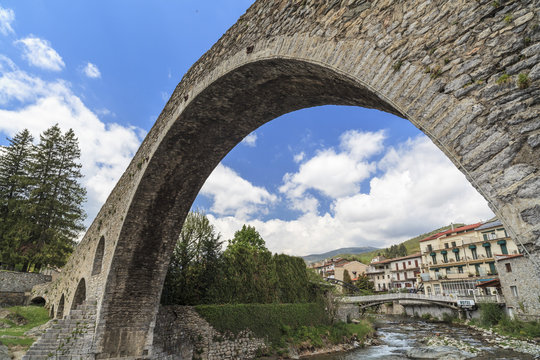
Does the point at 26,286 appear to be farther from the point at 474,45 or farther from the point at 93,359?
the point at 474,45

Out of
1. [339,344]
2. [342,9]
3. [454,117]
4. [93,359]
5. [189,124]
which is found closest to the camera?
[454,117]

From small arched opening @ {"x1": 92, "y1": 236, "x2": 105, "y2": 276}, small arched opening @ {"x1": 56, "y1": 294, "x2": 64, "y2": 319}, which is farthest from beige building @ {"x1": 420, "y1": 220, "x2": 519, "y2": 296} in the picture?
small arched opening @ {"x1": 56, "y1": 294, "x2": 64, "y2": 319}

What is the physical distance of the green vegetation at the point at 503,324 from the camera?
14.5 m

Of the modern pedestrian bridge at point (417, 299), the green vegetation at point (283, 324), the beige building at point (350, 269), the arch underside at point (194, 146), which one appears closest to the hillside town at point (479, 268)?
the modern pedestrian bridge at point (417, 299)

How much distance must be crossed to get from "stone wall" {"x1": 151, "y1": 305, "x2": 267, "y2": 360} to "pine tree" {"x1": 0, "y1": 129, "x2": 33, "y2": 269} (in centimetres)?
1486

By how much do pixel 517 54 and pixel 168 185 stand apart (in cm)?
737

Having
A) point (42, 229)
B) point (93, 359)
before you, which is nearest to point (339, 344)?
point (93, 359)

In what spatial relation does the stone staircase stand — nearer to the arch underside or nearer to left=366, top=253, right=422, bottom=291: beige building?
the arch underside

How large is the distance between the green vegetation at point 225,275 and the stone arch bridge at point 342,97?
11.1 feet

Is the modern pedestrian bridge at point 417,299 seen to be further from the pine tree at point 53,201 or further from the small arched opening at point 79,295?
the pine tree at point 53,201

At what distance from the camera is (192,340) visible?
402 inches

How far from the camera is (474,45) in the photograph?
208 centimetres

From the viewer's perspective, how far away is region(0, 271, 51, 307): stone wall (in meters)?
17.2

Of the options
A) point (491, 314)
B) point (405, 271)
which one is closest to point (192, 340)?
point (491, 314)
